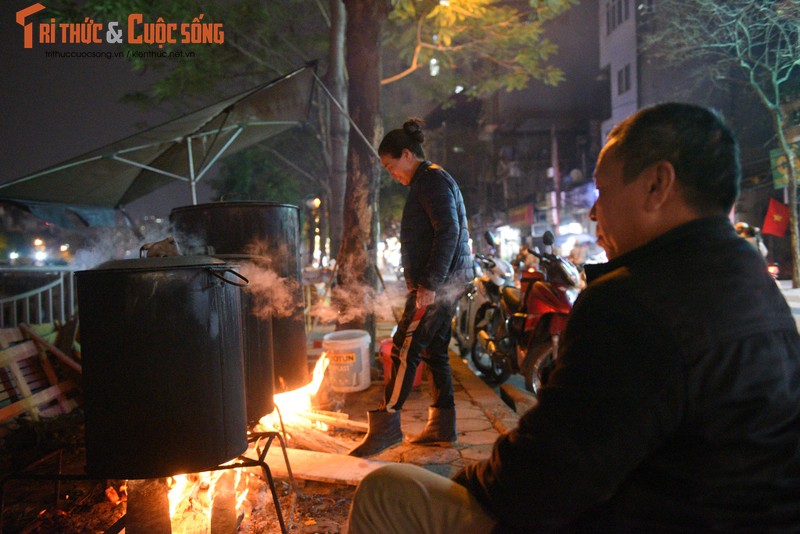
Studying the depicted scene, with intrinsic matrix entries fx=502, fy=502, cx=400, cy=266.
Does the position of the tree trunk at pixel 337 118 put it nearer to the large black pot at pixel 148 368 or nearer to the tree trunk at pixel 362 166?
the tree trunk at pixel 362 166

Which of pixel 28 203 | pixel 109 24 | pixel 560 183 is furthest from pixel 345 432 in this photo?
pixel 560 183

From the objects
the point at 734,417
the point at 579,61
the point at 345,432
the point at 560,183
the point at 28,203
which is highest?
the point at 579,61

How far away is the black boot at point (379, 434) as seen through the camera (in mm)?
3965

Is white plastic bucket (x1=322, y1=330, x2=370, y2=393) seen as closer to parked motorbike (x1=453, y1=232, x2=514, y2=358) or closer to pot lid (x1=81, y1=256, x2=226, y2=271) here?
parked motorbike (x1=453, y1=232, x2=514, y2=358)

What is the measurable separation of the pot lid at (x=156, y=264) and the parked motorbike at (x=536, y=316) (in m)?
3.41

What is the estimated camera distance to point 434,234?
4.13 metres

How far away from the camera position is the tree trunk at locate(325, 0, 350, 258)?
1023 cm

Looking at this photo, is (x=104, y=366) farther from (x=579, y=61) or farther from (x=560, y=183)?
(x=579, y=61)

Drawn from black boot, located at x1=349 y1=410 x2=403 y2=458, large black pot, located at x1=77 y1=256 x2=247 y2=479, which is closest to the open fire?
large black pot, located at x1=77 y1=256 x2=247 y2=479

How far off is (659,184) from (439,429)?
3.37 m

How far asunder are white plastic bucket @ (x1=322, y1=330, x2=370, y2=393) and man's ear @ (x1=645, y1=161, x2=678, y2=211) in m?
4.65

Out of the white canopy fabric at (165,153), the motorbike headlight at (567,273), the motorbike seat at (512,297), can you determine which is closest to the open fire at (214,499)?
the motorbike headlight at (567,273)

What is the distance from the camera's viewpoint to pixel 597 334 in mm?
1098

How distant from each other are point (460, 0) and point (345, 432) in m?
8.59
